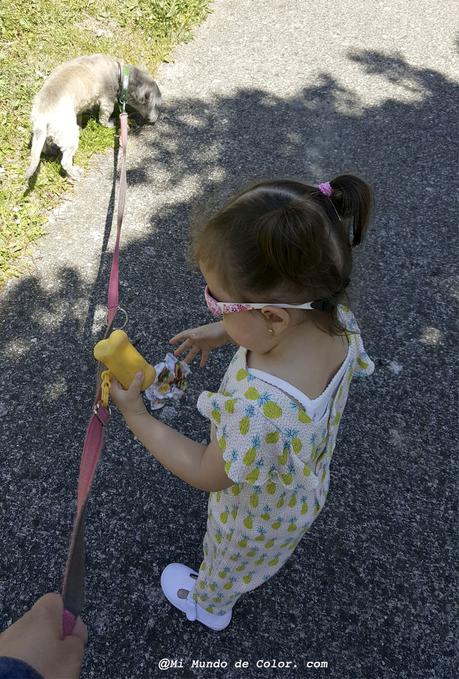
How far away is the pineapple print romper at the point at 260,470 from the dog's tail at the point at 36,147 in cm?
257

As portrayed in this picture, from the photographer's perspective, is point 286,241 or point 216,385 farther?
point 216,385

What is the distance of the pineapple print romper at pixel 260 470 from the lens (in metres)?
1.23

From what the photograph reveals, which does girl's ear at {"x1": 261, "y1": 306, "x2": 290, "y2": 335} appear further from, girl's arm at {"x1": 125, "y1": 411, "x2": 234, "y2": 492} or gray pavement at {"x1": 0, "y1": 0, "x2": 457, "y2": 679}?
gray pavement at {"x1": 0, "y1": 0, "x2": 457, "y2": 679}

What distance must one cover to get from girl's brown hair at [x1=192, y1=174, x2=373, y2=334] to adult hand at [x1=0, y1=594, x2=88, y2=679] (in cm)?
77

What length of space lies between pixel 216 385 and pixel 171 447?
133 cm

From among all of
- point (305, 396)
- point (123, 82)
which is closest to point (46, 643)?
point (305, 396)

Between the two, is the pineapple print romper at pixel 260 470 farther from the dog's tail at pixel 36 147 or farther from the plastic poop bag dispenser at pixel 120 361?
the dog's tail at pixel 36 147

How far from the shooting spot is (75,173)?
12.0ft

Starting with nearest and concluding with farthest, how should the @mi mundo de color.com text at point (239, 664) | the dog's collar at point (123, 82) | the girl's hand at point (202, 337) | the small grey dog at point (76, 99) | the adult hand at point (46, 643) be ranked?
the adult hand at point (46, 643) → the girl's hand at point (202, 337) → the @mi mundo de color.com text at point (239, 664) → the small grey dog at point (76, 99) → the dog's collar at point (123, 82)

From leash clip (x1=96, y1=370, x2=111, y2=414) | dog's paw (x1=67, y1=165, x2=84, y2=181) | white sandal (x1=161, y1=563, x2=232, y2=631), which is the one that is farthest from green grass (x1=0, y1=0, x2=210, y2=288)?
Result: leash clip (x1=96, y1=370, x2=111, y2=414)

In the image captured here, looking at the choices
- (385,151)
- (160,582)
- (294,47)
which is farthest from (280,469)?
(294,47)

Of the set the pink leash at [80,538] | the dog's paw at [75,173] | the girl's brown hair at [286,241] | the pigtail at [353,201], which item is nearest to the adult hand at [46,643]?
the pink leash at [80,538]

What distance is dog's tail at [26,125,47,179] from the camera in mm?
3398

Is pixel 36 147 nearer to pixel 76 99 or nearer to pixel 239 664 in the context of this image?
pixel 76 99
